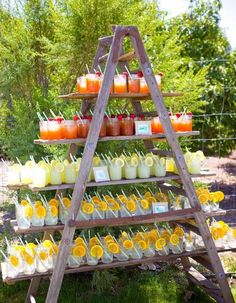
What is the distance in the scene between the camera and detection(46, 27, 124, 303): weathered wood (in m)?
2.52

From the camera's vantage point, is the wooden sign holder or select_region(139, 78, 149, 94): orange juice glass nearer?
the wooden sign holder

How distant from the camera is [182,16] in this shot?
7164 millimetres

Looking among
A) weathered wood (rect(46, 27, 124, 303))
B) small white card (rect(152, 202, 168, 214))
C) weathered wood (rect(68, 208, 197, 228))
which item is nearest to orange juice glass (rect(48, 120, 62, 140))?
weathered wood (rect(46, 27, 124, 303))

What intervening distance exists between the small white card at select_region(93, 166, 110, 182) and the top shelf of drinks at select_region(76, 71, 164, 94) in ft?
1.47

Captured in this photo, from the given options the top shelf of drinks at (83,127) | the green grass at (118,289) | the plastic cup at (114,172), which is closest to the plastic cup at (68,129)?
the top shelf of drinks at (83,127)

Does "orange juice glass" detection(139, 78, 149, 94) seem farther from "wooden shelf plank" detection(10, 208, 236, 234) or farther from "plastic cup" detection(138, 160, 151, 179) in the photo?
"wooden shelf plank" detection(10, 208, 236, 234)

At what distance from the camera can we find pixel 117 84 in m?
2.72

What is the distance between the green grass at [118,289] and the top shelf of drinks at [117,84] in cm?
142

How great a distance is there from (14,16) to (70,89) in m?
0.89

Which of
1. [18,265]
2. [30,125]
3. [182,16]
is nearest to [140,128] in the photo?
[18,265]

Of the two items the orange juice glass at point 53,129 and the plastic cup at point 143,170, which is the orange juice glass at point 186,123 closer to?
the plastic cup at point 143,170

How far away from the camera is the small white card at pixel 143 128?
8.79 ft

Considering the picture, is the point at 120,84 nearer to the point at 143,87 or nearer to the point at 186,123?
the point at 143,87

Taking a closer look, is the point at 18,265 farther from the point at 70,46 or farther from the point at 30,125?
the point at 70,46
